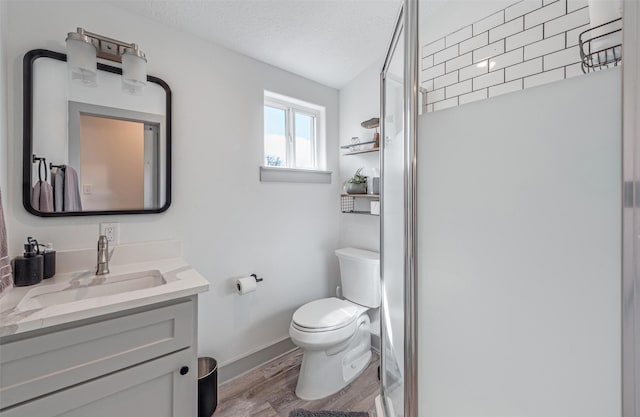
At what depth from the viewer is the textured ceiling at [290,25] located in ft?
4.35

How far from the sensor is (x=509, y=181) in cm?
53

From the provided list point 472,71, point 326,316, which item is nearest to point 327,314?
point 326,316

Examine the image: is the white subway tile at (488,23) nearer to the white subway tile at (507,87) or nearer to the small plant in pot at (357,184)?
the white subway tile at (507,87)

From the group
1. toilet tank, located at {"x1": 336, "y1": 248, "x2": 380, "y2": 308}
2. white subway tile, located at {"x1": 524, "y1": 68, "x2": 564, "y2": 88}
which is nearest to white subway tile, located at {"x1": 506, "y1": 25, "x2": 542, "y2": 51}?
white subway tile, located at {"x1": 524, "y1": 68, "x2": 564, "y2": 88}

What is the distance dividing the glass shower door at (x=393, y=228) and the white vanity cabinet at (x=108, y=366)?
812 millimetres

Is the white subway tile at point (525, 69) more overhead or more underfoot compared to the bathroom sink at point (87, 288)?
more overhead

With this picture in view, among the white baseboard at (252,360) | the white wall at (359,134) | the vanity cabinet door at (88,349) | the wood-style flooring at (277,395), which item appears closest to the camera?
the vanity cabinet door at (88,349)

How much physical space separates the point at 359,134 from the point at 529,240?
5.60 feet

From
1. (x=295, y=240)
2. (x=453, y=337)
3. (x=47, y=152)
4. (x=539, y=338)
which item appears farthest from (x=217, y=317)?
(x=539, y=338)

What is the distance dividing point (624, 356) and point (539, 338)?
4.3 inches

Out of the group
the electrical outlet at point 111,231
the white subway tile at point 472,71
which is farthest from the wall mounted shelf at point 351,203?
the electrical outlet at point 111,231

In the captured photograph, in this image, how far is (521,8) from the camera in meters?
0.94

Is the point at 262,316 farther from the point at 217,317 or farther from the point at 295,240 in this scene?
the point at 295,240

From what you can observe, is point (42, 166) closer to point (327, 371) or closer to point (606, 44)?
point (327, 371)
